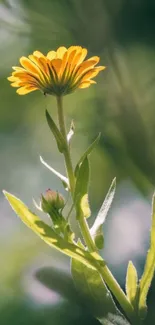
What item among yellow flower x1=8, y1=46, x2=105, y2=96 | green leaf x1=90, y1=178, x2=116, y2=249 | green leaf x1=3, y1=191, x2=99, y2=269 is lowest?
green leaf x1=90, y1=178, x2=116, y2=249

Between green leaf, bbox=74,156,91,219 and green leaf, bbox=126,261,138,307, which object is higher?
green leaf, bbox=74,156,91,219

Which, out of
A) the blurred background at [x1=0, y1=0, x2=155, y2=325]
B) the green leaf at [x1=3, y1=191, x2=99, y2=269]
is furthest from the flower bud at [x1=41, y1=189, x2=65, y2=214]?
the blurred background at [x1=0, y1=0, x2=155, y2=325]

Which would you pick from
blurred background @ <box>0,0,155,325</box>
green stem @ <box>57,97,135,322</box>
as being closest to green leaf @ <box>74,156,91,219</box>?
green stem @ <box>57,97,135,322</box>

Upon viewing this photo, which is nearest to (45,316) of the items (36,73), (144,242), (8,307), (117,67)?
(8,307)

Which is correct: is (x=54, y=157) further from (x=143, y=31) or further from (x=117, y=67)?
(x=143, y=31)

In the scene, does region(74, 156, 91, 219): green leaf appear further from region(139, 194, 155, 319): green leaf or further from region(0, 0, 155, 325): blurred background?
region(0, 0, 155, 325): blurred background

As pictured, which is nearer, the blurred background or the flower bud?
the flower bud

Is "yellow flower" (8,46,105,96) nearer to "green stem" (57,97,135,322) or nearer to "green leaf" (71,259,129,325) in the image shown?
"green stem" (57,97,135,322)
